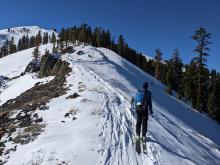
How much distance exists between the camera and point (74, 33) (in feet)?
362

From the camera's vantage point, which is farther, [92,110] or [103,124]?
[92,110]

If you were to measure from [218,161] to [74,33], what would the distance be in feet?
309

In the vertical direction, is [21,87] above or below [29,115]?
above

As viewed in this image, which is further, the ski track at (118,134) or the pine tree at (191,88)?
the pine tree at (191,88)

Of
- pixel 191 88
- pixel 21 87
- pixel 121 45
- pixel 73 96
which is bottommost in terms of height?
pixel 21 87

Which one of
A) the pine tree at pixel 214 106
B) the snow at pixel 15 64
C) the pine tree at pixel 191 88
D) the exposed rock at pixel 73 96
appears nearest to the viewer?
the exposed rock at pixel 73 96

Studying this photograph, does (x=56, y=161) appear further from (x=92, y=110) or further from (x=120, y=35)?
(x=120, y=35)

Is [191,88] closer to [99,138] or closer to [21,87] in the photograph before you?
[21,87]

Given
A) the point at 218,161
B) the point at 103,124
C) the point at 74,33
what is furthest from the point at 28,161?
the point at 74,33

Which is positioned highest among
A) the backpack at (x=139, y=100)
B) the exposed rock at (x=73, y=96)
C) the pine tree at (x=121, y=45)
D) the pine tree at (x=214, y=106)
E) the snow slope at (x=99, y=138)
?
the pine tree at (x=121, y=45)

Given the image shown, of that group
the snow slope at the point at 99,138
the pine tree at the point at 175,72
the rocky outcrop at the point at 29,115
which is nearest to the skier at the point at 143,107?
the snow slope at the point at 99,138

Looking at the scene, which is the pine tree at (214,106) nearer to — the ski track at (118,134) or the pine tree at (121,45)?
the pine tree at (121,45)

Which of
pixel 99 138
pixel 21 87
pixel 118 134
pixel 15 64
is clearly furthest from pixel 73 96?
pixel 15 64

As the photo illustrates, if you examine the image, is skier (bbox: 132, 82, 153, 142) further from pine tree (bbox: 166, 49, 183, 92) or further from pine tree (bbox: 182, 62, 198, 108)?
pine tree (bbox: 166, 49, 183, 92)
